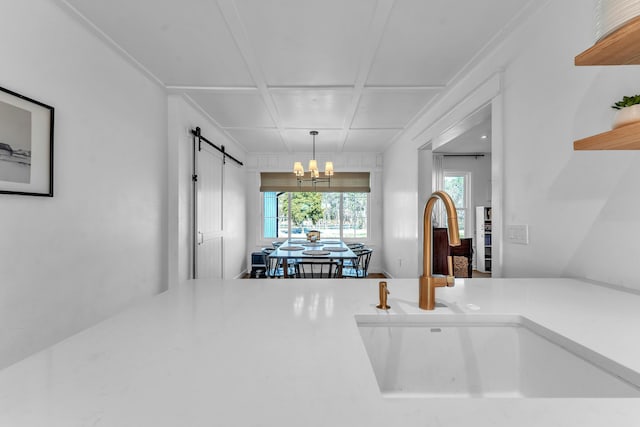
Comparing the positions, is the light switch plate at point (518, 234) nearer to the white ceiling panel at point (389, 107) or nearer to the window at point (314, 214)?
the white ceiling panel at point (389, 107)

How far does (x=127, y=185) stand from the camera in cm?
262

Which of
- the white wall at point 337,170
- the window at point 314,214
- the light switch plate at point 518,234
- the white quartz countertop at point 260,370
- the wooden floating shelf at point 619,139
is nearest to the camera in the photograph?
the white quartz countertop at point 260,370

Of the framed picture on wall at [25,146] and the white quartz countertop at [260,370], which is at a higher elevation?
the framed picture on wall at [25,146]

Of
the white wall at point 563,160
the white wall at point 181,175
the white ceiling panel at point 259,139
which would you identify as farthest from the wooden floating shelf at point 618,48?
the white ceiling panel at point 259,139

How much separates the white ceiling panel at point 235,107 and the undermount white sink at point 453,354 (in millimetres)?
2874

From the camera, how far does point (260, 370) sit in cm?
62

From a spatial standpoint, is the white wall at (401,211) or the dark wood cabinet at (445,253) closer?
the dark wood cabinet at (445,253)

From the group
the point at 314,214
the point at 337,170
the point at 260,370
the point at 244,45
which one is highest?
the point at 244,45

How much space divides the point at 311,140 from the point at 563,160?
13.0ft

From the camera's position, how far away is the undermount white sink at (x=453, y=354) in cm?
94

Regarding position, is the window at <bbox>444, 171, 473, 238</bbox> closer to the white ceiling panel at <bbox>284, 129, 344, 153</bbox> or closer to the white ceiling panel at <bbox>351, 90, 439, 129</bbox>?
the white ceiling panel at <bbox>284, 129, 344, 153</bbox>

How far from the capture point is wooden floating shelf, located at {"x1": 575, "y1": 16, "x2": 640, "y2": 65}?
2.89ft

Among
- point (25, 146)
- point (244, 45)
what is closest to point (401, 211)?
point (244, 45)

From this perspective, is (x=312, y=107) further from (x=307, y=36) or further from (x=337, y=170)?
(x=337, y=170)
